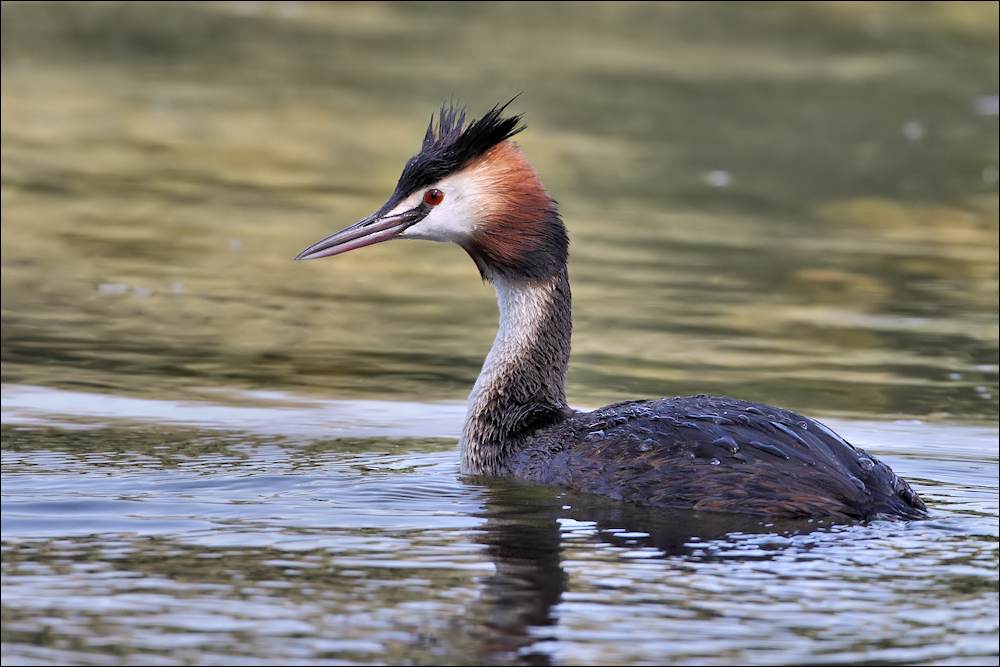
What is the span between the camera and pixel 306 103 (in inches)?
793

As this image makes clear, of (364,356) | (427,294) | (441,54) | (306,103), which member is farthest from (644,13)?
(364,356)

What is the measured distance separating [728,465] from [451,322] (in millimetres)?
5068

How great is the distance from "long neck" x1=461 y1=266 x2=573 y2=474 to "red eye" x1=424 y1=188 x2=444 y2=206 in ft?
1.79

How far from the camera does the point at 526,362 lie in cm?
861

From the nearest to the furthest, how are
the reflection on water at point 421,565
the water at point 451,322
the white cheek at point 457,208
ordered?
the reflection on water at point 421,565
the water at point 451,322
the white cheek at point 457,208

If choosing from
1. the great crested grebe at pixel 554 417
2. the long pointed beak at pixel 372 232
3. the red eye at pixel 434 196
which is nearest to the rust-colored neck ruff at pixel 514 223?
the great crested grebe at pixel 554 417

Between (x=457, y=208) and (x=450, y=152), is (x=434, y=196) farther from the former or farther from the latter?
(x=450, y=152)

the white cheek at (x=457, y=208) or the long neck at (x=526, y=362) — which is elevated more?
the white cheek at (x=457, y=208)

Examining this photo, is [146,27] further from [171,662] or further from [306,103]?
[171,662]

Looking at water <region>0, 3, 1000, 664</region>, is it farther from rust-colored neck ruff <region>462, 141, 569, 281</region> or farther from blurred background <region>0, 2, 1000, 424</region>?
rust-colored neck ruff <region>462, 141, 569, 281</region>

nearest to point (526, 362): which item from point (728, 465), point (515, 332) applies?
point (515, 332)

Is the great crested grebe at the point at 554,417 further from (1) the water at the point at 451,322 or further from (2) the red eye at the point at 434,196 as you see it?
(1) the water at the point at 451,322

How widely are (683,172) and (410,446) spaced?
9.45m

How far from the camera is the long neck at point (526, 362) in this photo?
27.5 feet
